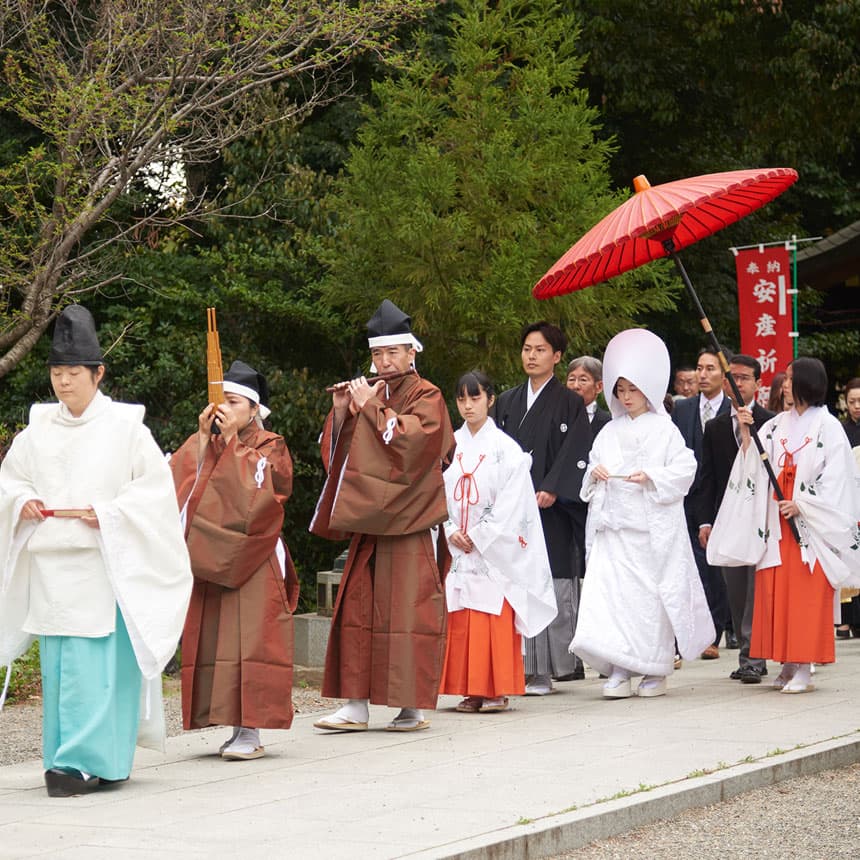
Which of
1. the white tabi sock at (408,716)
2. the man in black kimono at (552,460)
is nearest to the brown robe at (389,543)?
the white tabi sock at (408,716)

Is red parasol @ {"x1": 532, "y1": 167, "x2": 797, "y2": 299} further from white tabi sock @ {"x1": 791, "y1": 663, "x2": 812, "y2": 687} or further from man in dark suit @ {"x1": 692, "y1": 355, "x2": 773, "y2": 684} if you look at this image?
white tabi sock @ {"x1": 791, "y1": 663, "x2": 812, "y2": 687}

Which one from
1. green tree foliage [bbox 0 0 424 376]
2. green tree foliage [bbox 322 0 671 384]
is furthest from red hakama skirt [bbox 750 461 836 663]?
green tree foliage [bbox 0 0 424 376]

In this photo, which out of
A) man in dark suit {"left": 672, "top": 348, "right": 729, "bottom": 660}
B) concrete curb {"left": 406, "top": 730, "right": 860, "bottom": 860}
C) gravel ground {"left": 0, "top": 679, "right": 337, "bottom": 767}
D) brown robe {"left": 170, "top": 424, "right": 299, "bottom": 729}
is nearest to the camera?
concrete curb {"left": 406, "top": 730, "right": 860, "bottom": 860}

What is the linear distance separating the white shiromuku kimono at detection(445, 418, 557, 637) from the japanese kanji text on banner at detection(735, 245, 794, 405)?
316 inches

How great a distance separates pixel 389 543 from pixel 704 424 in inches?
161

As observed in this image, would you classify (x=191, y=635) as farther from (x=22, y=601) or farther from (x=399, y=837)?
(x=399, y=837)

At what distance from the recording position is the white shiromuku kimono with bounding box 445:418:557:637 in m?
7.98

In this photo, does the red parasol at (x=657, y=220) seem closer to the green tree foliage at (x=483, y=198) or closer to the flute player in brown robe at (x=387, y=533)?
the flute player in brown robe at (x=387, y=533)

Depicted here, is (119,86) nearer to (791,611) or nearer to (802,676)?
(791,611)

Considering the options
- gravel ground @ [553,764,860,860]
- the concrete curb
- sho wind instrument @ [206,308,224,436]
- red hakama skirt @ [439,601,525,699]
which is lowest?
gravel ground @ [553,764,860,860]

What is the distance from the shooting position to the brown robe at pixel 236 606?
20.7 feet

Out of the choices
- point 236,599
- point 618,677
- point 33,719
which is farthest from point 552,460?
point 33,719

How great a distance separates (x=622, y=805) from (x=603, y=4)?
13.8 m

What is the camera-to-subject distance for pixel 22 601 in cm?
596
